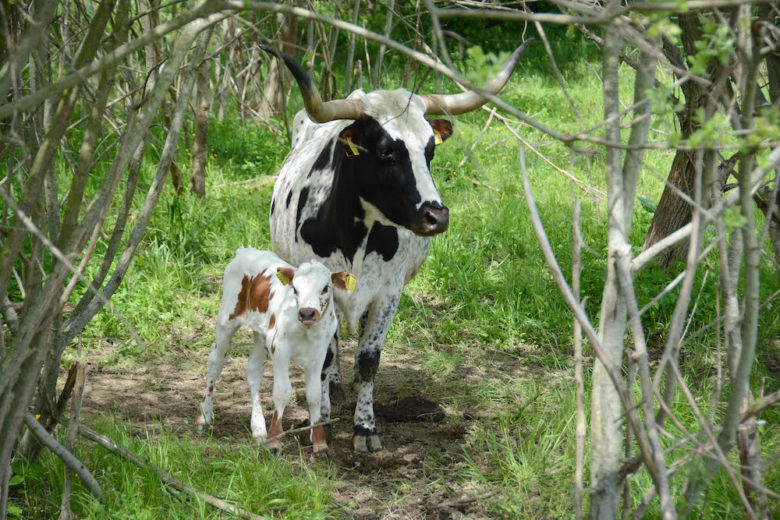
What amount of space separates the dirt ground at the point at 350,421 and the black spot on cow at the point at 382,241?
3.19 feet

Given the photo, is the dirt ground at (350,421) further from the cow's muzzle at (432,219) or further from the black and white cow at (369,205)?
the cow's muzzle at (432,219)

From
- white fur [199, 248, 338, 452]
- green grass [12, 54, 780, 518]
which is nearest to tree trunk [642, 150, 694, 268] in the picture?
green grass [12, 54, 780, 518]

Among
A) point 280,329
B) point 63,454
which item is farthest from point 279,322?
point 63,454

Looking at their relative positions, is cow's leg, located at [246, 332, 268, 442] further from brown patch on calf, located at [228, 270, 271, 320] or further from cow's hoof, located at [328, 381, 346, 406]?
cow's hoof, located at [328, 381, 346, 406]

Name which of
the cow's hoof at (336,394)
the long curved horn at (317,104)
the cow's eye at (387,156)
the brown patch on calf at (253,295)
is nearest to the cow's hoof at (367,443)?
the cow's hoof at (336,394)

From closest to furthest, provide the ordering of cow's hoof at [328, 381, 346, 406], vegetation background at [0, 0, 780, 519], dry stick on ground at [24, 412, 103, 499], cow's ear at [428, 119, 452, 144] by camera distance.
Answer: vegetation background at [0, 0, 780, 519] → dry stick on ground at [24, 412, 103, 499] → cow's ear at [428, 119, 452, 144] → cow's hoof at [328, 381, 346, 406]

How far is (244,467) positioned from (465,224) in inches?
153

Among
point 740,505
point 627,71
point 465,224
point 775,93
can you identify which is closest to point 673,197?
point 775,93

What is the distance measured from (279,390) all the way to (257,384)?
0.92ft

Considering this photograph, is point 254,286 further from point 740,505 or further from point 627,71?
point 627,71

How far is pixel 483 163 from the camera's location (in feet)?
28.1

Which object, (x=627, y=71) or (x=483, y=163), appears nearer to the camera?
(x=483, y=163)

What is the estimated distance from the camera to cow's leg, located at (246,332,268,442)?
4.00 metres

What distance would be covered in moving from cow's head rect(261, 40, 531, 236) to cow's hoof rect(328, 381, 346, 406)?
1249 millimetres
